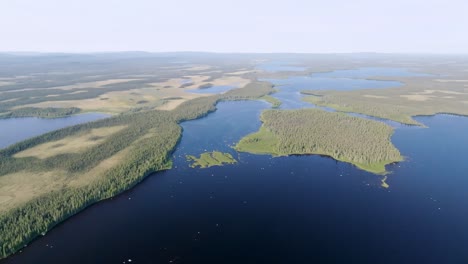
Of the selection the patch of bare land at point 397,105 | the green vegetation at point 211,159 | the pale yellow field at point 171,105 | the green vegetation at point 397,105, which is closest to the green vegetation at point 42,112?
the pale yellow field at point 171,105

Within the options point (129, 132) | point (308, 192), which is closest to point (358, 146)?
point (308, 192)

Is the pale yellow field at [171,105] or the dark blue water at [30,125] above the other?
the pale yellow field at [171,105]

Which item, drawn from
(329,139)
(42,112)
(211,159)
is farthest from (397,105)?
(42,112)

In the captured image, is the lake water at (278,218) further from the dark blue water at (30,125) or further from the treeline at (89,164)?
the dark blue water at (30,125)

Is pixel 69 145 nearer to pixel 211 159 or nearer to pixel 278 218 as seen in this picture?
pixel 211 159

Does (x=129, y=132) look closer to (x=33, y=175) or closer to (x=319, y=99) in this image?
A: (x=33, y=175)
